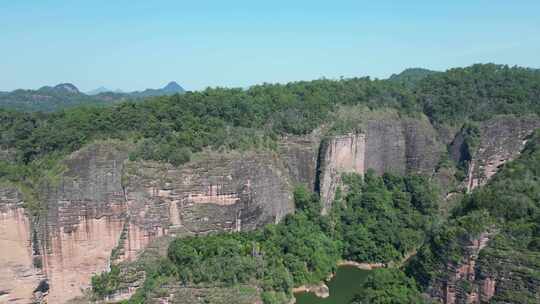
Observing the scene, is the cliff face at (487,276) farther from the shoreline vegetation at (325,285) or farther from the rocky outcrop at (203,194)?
the rocky outcrop at (203,194)

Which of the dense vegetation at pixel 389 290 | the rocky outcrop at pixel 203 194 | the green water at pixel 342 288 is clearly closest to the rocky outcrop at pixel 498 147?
the green water at pixel 342 288

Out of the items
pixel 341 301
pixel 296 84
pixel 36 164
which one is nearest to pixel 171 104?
pixel 36 164

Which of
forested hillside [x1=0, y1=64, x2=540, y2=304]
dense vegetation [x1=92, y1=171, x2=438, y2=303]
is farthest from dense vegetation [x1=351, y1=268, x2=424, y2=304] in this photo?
dense vegetation [x1=92, y1=171, x2=438, y2=303]

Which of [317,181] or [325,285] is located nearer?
[325,285]

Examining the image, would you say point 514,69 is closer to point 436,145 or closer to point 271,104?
point 436,145

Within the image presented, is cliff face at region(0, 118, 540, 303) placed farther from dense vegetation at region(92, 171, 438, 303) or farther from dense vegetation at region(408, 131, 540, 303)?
dense vegetation at region(408, 131, 540, 303)

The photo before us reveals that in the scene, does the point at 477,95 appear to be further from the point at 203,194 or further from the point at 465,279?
the point at 465,279

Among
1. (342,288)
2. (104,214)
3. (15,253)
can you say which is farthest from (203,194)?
(342,288)
